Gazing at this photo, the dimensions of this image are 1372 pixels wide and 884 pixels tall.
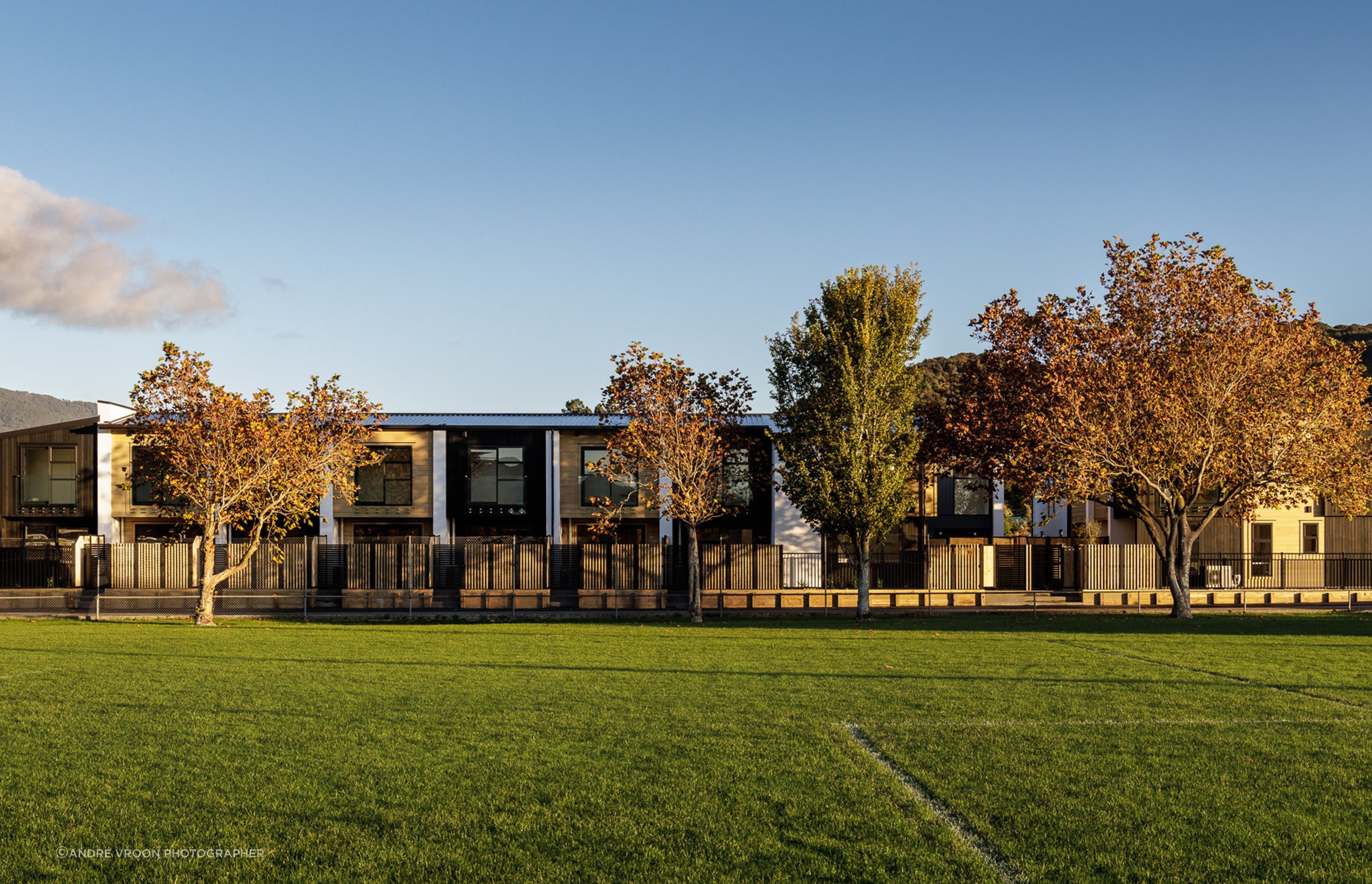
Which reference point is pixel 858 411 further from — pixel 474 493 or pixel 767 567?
pixel 474 493

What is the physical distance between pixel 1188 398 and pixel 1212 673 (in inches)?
531

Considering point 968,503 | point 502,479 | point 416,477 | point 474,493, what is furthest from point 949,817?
point 968,503

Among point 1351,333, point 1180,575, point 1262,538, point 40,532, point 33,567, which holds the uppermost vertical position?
point 1351,333

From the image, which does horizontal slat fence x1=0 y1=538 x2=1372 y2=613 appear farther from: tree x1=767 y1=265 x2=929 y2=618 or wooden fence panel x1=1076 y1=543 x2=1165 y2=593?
tree x1=767 y1=265 x2=929 y2=618

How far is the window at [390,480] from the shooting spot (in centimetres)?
4122

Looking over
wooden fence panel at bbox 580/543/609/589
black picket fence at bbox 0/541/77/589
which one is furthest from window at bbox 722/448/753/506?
black picket fence at bbox 0/541/77/589

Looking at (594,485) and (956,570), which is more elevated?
(594,485)

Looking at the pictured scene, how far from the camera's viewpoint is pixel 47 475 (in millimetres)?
42531

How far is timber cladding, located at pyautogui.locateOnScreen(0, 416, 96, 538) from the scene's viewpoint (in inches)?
1655

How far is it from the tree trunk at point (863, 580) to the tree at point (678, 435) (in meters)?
3.98

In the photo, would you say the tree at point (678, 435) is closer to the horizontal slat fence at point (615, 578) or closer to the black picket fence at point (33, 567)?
the horizontal slat fence at point (615, 578)

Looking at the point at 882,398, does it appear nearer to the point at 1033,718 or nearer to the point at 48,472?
the point at 1033,718

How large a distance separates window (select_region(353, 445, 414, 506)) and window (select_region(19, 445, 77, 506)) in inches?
473

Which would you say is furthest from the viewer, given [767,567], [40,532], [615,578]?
[40,532]
